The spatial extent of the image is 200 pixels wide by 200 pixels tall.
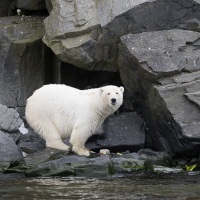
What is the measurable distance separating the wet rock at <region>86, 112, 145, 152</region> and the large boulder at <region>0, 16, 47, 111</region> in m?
2.71

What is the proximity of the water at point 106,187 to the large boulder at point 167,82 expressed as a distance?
120 centimetres

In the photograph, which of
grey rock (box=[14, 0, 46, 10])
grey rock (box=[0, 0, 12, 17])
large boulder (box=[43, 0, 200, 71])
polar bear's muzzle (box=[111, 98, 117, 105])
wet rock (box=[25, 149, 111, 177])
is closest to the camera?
wet rock (box=[25, 149, 111, 177])

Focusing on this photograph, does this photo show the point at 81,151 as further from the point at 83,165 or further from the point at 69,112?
the point at 83,165

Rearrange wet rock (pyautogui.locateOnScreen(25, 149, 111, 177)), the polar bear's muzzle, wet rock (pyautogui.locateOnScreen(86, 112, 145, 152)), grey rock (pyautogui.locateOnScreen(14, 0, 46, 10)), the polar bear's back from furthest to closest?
grey rock (pyautogui.locateOnScreen(14, 0, 46, 10))
wet rock (pyautogui.locateOnScreen(86, 112, 145, 152))
the polar bear's back
the polar bear's muzzle
wet rock (pyautogui.locateOnScreen(25, 149, 111, 177))

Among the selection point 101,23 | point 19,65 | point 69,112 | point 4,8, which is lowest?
point 69,112

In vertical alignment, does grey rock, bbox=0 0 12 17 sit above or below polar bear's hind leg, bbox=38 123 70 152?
above

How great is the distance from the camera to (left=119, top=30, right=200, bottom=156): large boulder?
43.3 feet

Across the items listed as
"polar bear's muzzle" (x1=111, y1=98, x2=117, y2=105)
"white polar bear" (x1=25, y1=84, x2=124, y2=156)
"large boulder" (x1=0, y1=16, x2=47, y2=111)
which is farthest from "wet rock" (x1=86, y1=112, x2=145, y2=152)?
"large boulder" (x1=0, y1=16, x2=47, y2=111)

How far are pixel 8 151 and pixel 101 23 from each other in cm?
337

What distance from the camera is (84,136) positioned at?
13406 mm

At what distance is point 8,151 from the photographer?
13.4 m

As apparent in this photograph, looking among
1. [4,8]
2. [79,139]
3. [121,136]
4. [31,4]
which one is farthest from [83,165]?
[4,8]

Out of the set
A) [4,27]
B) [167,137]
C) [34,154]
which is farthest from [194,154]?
[4,27]

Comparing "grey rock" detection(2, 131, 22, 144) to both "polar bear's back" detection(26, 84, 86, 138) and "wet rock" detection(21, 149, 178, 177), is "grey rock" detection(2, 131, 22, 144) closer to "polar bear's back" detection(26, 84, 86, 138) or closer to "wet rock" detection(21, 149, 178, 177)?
"polar bear's back" detection(26, 84, 86, 138)
